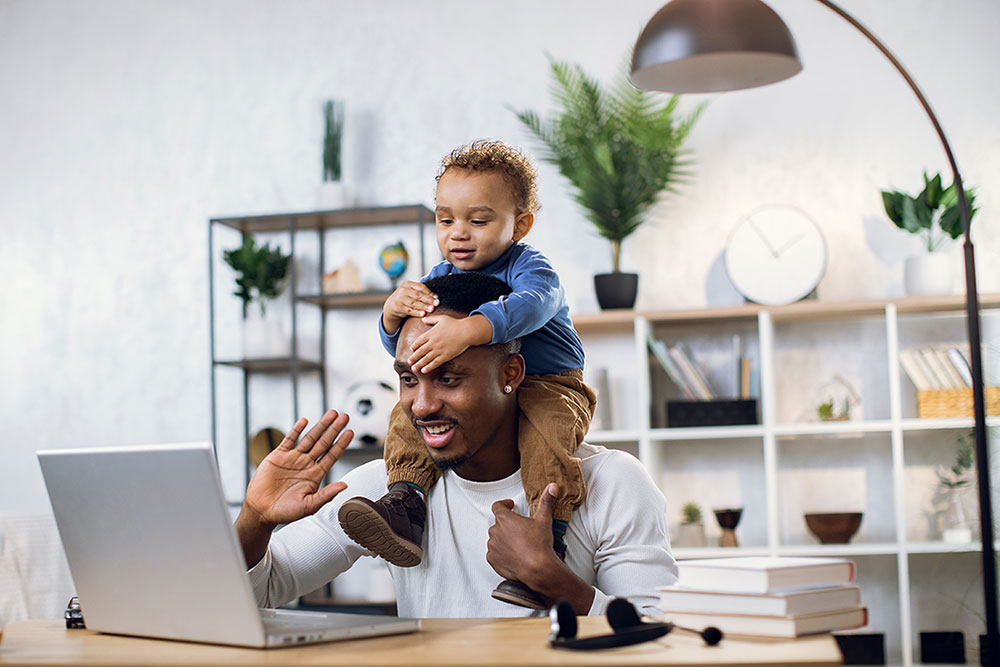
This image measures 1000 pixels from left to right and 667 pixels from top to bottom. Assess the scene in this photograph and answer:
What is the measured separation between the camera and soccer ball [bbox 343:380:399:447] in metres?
4.11

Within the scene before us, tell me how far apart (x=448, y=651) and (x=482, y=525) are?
794mm

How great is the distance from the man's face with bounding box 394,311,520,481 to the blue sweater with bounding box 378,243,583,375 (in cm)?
7

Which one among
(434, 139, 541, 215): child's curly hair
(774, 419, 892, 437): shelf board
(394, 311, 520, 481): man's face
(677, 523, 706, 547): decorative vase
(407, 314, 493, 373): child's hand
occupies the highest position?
(434, 139, 541, 215): child's curly hair

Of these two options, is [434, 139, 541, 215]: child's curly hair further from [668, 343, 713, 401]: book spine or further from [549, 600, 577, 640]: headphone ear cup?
[668, 343, 713, 401]: book spine

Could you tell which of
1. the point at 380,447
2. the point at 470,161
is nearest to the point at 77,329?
the point at 380,447

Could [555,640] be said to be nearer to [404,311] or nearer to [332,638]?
[332,638]

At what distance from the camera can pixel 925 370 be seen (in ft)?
12.4

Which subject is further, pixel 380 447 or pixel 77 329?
pixel 77 329

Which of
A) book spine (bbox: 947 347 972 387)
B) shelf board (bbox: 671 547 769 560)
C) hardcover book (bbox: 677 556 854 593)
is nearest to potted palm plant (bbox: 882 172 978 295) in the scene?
book spine (bbox: 947 347 972 387)

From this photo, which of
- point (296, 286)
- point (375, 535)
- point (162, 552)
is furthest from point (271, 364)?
point (162, 552)

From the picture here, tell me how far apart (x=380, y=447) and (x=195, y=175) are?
153 cm

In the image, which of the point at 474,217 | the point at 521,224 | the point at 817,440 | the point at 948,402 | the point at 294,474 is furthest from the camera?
the point at 817,440

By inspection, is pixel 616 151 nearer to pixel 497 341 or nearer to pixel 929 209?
pixel 929 209

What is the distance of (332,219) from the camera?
4391 mm
